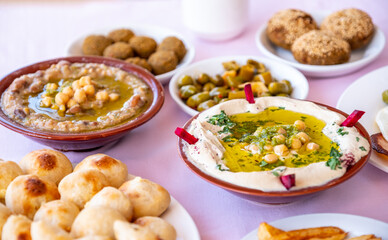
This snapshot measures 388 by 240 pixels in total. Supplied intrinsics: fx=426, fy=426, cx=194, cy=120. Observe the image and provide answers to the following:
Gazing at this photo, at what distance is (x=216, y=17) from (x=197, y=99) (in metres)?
0.93

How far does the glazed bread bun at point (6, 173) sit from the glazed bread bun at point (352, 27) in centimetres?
210

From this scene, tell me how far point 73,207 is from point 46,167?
29cm

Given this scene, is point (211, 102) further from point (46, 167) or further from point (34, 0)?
point (34, 0)

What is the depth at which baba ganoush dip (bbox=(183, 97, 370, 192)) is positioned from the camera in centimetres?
150

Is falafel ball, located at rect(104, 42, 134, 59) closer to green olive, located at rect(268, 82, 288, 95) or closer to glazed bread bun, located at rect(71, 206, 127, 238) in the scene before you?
green olive, located at rect(268, 82, 288, 95)

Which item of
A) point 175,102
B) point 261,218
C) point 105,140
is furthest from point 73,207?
point 175,102

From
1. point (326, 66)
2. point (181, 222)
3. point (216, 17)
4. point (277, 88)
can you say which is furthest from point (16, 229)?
point (216, 17)

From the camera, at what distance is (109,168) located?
166cm

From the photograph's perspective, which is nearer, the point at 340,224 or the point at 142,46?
the point at 340,224

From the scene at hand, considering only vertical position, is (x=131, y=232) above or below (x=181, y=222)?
above

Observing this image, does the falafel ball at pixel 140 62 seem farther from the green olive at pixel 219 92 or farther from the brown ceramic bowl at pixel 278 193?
the brown ceramic bowl at pixel 278 193

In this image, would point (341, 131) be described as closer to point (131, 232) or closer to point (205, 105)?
point (205, 105)

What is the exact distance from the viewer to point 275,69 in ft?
8.53

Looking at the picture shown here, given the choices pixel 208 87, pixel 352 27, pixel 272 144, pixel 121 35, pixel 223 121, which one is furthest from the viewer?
pixel 121 35
